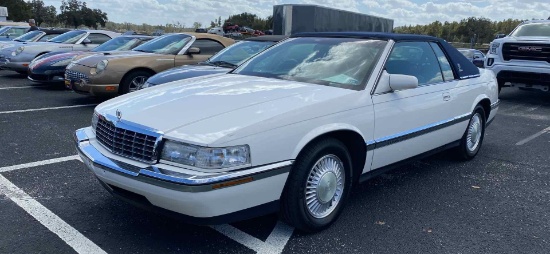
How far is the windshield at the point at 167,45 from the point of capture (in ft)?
27.5

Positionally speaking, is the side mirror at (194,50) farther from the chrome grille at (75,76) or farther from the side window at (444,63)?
the side window at (444,63)

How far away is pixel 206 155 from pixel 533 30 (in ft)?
34.6

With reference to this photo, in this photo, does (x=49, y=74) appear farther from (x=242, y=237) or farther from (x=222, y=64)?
(x=242, y=237)

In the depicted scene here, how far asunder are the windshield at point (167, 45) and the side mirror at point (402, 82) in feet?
18.4

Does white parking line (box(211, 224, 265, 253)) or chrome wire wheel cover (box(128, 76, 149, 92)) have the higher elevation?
chrome wire wheel cover (box(128, 76, 149, 92))

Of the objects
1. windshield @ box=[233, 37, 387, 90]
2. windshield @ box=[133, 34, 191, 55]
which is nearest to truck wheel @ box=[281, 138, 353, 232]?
windshield @ box=[233, 37, 387, 90]

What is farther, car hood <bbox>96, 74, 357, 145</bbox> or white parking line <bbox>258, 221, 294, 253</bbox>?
white parking line <bbox>258, 221, 294, 253</bbox>

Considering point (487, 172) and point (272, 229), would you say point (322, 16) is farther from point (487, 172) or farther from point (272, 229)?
point (272, 229)

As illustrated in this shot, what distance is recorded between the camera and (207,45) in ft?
28.5

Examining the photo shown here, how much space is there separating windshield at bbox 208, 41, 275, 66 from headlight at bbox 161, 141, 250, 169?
14.9 ft

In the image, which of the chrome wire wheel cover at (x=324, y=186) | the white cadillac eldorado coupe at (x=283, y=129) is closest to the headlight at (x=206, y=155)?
the white cadillac eldorado coupe at (x=283, y=129)

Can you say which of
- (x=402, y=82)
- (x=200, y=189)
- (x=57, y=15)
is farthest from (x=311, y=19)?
(x=57, y=15)

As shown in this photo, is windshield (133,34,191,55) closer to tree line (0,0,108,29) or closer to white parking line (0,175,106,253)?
white parking line (0,175,106,253)

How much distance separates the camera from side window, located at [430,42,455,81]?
450cm
